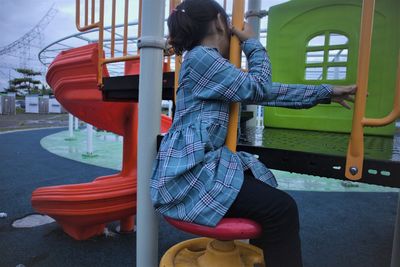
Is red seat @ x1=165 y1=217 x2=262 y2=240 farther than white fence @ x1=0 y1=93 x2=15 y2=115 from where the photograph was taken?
No

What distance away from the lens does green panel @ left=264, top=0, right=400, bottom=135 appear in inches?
51.0

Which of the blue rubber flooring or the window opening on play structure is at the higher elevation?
the window opening on play structure

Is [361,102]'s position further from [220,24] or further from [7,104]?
[7,104]

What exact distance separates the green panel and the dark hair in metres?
0.58

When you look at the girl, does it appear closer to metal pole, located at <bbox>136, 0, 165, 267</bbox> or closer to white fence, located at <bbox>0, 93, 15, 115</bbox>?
metal pole, located at <bbox>136, 0, 165, 267</bbox>

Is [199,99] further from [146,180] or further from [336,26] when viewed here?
[336,26]

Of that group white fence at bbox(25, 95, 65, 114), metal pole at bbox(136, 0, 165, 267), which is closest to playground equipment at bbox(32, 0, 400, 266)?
metal pole at bbox(136, 0, 165, 267)

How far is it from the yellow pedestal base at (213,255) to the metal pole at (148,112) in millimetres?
121

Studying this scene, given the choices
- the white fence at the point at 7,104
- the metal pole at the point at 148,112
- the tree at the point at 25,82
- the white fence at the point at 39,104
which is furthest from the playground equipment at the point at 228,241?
the tree at the point at 25,82

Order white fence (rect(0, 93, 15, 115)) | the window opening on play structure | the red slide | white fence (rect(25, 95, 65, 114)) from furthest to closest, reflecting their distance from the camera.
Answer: white fence (rect(25, 95, 65, 114))
white fence (rect(0, 93, 15, 115))
the red slide
the window opening on play structure

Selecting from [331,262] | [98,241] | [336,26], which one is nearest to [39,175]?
[98,241]

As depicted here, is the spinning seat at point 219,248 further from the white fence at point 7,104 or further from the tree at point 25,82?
the tree at point 25,82

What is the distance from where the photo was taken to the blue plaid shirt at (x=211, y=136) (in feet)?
3.19

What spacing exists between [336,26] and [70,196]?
1.75 metres
